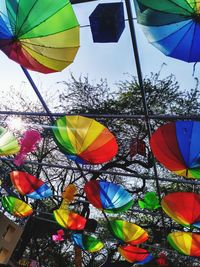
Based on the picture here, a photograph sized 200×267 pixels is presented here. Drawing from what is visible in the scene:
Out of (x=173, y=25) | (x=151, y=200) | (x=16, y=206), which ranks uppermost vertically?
(x=151, y=200)

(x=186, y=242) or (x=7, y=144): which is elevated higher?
(x=186, y=242)

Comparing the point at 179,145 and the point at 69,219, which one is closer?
the point at 179,145

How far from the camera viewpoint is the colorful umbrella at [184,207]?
15.9ft

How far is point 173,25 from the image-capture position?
8.50 ft

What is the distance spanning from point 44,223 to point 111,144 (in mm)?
7806

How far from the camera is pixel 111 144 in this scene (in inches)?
166

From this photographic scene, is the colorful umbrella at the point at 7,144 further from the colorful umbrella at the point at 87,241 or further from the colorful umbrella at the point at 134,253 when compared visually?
the colorful umbrella at the point at 134,253

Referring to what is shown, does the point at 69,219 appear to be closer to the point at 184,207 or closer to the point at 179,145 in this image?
the point at 184,207

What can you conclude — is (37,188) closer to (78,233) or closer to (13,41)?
(78,233)

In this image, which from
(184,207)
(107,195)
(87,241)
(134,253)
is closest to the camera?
(184,207)

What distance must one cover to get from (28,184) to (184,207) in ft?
12.1

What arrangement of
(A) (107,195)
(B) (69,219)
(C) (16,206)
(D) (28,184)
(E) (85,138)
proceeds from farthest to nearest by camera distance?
(C) (16,206) → (B) (69,219) → (D) (28,184) → (A) (107,195) → (E) (85,138)

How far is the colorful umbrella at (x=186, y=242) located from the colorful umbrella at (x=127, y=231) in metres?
0.76

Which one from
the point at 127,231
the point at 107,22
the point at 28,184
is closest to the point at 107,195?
the point at 127,231
